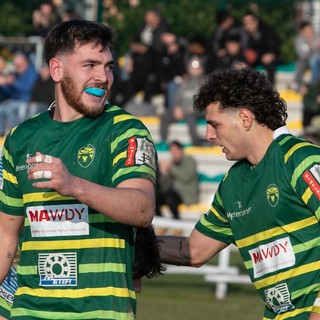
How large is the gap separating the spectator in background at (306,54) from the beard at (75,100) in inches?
649

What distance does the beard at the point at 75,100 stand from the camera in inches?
218

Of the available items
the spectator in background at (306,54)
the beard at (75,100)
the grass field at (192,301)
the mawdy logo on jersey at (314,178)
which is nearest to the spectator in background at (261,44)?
the spectator in background at (306,54)

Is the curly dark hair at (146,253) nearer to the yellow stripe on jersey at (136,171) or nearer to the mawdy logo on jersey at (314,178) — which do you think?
the yellow stripe on jersey at (136,171)

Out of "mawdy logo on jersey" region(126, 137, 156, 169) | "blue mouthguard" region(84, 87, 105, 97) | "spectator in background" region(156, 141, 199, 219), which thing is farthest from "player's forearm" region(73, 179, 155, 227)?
"spectator in background" region(156, 141, 199, 219)

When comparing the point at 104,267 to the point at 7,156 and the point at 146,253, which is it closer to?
the point at 146,253

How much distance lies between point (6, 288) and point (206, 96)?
1697mm

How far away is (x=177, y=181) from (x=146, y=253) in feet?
47.2

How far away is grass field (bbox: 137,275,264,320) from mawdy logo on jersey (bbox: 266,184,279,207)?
22.6 feet

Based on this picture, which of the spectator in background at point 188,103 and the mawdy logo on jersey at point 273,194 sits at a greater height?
the spectator in background at point 188,103

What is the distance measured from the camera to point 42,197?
5.57 metres

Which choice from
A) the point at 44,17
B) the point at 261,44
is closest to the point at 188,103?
the point at 261,44

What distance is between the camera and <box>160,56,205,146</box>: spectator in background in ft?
68.5

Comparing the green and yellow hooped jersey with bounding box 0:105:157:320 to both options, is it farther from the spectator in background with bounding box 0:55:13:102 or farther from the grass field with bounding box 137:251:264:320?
the spectator in background with bounding box 0:55:13:102

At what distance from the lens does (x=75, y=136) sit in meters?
5.58
